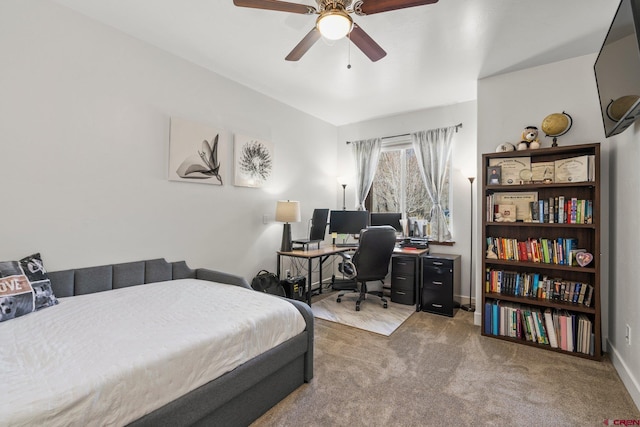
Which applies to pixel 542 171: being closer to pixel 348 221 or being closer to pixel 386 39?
pixel 386 39

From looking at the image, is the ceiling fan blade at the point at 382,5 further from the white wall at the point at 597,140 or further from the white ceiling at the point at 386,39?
the white wall at the point at 597,140

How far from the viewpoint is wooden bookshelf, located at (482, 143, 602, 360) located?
251cm

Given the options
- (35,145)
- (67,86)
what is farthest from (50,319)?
(67,86)

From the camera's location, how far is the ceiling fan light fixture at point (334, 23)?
5.49 ft

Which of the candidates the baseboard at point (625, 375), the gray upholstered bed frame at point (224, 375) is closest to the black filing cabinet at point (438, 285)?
the baseboard at point (625, 375)

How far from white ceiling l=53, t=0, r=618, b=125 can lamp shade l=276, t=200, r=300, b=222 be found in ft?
→ 4.59

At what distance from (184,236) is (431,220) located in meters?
3.19

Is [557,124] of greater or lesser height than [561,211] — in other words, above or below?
above

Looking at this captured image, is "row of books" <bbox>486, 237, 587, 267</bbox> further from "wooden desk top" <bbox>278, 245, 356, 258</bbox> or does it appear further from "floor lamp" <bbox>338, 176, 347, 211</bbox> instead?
"floor lamp" <bbox>338, 176, 347, 211</bbox>

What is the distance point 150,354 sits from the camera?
4.27ft

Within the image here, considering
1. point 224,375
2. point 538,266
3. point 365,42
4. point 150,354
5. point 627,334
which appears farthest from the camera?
point 538,266

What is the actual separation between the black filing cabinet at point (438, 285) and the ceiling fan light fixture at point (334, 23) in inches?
109

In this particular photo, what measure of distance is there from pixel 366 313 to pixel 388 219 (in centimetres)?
142

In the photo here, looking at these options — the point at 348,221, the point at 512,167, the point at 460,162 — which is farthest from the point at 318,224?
the point at 512,167
